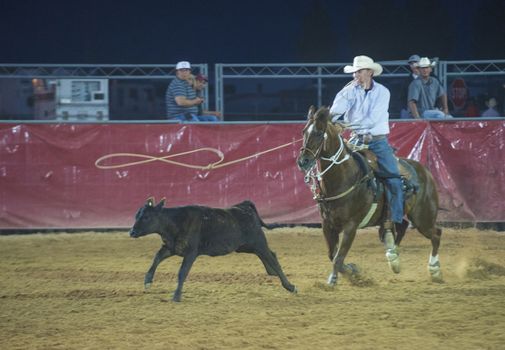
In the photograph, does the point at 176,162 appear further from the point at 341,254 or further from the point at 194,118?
the point at 341,254

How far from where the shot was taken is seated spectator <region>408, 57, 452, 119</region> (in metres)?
14.2

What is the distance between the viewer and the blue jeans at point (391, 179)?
9352 mm

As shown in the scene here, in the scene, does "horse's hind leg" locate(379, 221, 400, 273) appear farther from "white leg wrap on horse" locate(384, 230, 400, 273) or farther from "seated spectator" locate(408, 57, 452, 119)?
"seated spectator" locate(408, 57, 452, 119)

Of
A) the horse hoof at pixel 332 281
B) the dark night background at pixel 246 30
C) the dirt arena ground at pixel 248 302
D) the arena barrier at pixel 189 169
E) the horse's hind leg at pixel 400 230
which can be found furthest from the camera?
the dark night background at pixel 246 30

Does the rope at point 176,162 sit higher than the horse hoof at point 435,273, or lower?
higher

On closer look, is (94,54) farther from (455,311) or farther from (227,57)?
(455,311)

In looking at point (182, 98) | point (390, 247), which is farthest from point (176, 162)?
point (390, 247)

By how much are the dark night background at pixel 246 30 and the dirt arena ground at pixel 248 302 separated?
19.8m

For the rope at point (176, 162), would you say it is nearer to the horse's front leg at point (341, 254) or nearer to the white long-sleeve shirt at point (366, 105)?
the white long-sleeve shirt at point (366, 105)

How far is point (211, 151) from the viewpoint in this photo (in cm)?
1399

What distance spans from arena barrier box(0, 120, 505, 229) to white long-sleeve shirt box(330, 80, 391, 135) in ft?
15.5

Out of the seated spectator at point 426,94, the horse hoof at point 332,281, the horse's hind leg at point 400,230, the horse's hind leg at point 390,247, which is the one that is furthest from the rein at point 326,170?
the seated spectator at point 426,94

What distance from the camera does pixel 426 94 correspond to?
14.4 m

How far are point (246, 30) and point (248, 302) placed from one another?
110 ft
